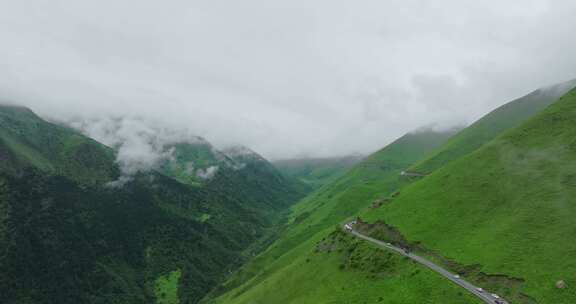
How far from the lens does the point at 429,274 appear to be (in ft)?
313

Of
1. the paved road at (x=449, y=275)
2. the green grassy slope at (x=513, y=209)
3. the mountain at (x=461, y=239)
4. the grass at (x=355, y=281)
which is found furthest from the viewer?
the grass at (x=355, y=281)

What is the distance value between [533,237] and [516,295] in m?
24.4

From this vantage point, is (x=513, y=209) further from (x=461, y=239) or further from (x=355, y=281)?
(x=355, y=281)

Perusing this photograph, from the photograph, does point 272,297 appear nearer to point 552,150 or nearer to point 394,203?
point 394,203

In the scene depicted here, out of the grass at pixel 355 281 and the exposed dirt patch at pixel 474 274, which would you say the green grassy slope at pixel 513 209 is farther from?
the grass at pixel 355 281

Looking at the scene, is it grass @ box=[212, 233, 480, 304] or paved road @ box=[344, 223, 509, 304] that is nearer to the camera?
paved road @ box=[344, 223, 509, 304]

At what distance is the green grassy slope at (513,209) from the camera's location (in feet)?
279

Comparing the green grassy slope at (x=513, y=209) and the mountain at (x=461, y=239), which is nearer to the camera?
the green grassy slope at (x=513, y=209)

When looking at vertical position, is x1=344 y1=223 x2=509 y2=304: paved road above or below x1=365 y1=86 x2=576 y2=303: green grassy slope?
below

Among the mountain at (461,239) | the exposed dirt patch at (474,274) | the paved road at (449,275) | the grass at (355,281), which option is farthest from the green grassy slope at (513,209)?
the grass at (355,281)

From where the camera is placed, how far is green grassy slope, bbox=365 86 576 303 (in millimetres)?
85125

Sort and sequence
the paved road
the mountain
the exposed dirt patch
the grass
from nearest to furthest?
the paved road
the exposed dirt patch
the mountain
the grass

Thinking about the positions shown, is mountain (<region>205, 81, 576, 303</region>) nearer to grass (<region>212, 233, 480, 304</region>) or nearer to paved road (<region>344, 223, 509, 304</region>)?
grass (<region>212, 233, 480, 304</region>)

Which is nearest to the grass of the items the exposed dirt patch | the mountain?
the mountain
